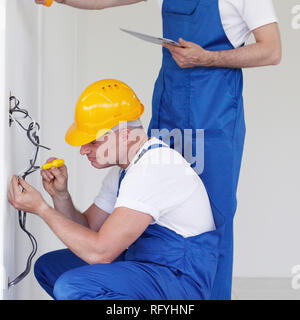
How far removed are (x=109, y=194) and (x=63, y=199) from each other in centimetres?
20

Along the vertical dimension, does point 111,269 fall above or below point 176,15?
below

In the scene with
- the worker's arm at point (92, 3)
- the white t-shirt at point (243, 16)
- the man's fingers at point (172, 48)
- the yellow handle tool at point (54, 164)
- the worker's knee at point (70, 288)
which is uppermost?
the worker's arm at point (92, 3)

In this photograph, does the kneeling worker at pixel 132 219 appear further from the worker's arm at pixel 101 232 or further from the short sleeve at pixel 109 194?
the short sleeve at pixel 109 194

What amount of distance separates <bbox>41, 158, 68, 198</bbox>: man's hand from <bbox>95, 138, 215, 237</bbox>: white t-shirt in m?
0.26

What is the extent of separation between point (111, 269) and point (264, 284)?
93.1 inches

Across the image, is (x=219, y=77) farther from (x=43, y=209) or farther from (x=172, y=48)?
(x=43, y=209)

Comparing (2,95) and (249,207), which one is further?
(249,207)

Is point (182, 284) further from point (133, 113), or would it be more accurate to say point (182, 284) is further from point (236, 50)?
point (236, 50)

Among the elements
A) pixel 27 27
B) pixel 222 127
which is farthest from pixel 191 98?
pixel 27 27

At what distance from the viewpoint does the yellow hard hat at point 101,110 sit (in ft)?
6.62

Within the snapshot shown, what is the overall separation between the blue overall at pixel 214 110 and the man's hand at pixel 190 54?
8cm

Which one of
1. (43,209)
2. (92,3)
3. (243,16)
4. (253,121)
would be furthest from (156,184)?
(253,121)

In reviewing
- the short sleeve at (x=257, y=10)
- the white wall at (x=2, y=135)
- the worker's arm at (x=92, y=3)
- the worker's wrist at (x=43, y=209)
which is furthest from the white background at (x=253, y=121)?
the white wall at (x=2, y=135)

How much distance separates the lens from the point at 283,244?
159 inches
